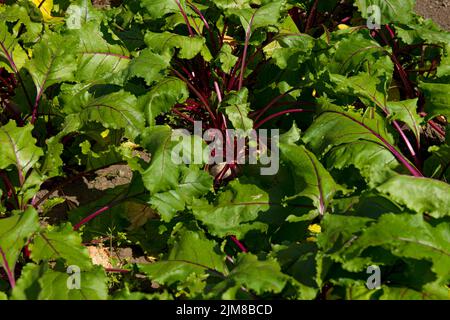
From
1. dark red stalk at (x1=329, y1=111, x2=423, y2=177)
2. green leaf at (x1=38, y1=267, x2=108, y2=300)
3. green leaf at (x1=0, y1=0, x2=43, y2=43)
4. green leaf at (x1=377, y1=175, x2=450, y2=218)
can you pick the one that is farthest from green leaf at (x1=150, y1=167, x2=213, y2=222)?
green leaf at (x1=0, y1=0, x2=43, y2=43)

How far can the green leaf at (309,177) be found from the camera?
8.85 feet

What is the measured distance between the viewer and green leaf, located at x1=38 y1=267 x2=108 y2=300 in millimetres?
2404

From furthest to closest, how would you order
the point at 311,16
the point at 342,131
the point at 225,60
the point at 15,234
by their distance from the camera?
the point at 311,16
the point at 225,60
the point at 342,131
the point at 15,234

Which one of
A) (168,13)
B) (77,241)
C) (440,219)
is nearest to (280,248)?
(440,219)

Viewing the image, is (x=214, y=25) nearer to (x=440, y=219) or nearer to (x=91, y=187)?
(x=91, y=187)

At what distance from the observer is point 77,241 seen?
2.68 meters

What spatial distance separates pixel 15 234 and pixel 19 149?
0.55m

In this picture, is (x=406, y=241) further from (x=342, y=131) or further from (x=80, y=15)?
(x=80, y=15)

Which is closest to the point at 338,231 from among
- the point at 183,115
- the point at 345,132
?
the point at 345,132

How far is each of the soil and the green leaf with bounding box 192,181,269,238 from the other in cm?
243

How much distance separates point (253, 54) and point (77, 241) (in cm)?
162

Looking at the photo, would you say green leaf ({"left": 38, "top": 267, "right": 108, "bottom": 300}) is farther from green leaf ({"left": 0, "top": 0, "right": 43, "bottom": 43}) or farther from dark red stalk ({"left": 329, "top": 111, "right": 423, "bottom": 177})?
green leaf ({"left": 0, "top": 0, "right": 43, "bottom": 43})

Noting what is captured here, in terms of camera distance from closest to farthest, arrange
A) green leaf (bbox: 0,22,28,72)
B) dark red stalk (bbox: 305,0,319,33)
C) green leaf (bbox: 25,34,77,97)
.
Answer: green leaf (bbox: 25,34,77,97) < green leaf (bbox: 0,22,28,72) < dark red stalk (bbox: 305,0,319,33)

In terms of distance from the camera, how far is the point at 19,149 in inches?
118
